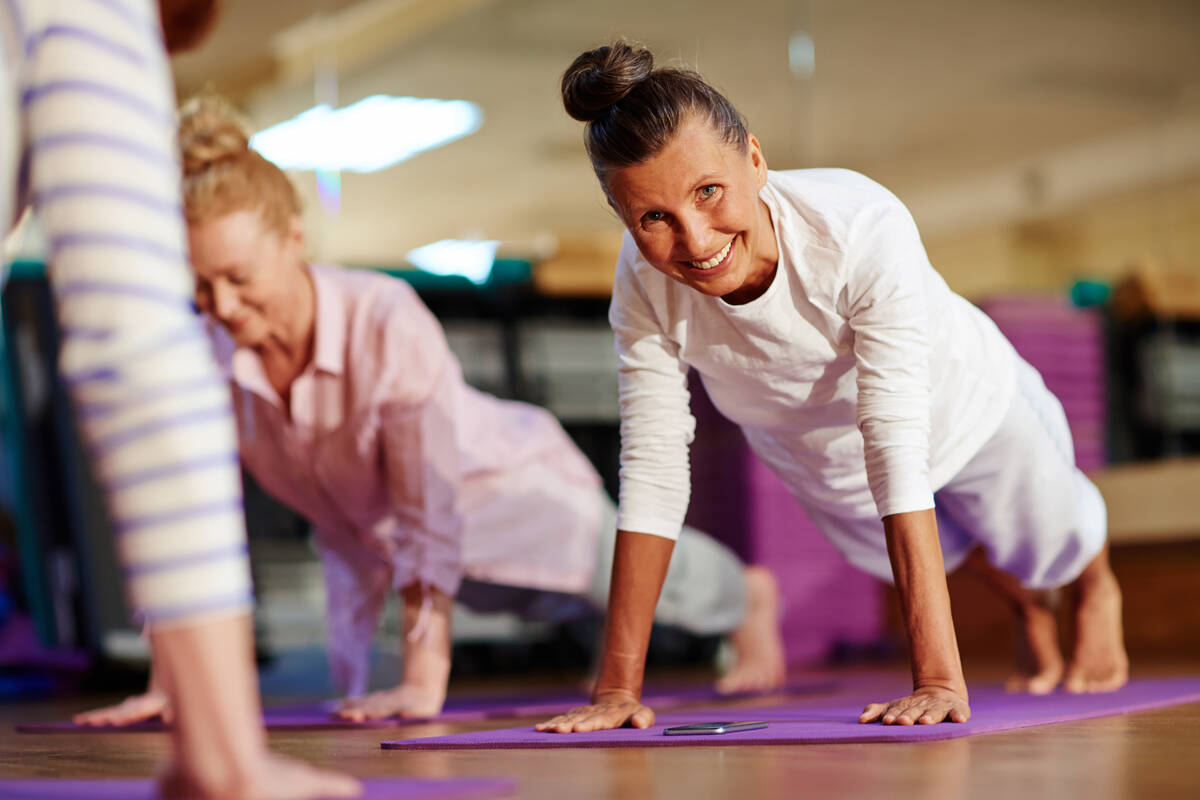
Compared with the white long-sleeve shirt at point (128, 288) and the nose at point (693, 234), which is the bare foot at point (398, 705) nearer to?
the nose at point (693, 234)

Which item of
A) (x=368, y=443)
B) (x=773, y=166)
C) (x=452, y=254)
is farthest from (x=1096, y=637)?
(x=773, y=166)

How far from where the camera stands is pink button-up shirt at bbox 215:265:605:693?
1.62m

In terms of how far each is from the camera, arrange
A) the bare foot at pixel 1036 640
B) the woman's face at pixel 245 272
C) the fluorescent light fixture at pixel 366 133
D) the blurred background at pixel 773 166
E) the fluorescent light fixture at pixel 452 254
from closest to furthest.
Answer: the woman's face at pixel 245 272 < the bare foot at pixel 1036 640 < the blurred background at pixel 773 166 < the fluorescent light fixture at pixel 366 133 < the fluorescent light fixture at pixel 452 254

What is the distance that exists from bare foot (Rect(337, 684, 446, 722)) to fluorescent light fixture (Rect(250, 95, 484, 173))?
2.41 m

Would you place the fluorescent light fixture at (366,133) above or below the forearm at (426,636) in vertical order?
above

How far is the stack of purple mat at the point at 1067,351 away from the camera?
3.10m

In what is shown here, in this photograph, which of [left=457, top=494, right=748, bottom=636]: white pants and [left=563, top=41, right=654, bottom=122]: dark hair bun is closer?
[left=563, top=41, right=654, bottom=122]: dark hair bun

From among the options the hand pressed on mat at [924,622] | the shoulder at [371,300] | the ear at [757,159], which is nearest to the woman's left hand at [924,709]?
the hand pressed on mat at [924,622]

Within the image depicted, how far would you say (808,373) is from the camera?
1.34 m

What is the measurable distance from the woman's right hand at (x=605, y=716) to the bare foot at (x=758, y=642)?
2.66 feet

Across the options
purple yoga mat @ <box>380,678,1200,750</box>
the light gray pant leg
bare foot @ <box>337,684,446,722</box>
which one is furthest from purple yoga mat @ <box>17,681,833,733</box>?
purple yoga mat @ <box>380,678,1200,750</box>

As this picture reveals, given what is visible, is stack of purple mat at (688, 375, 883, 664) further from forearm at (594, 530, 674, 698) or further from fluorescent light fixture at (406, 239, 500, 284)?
forearm at (594, 530, 674, 698)

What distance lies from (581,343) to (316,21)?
1.45 m

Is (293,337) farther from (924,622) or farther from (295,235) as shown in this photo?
(924,622)
